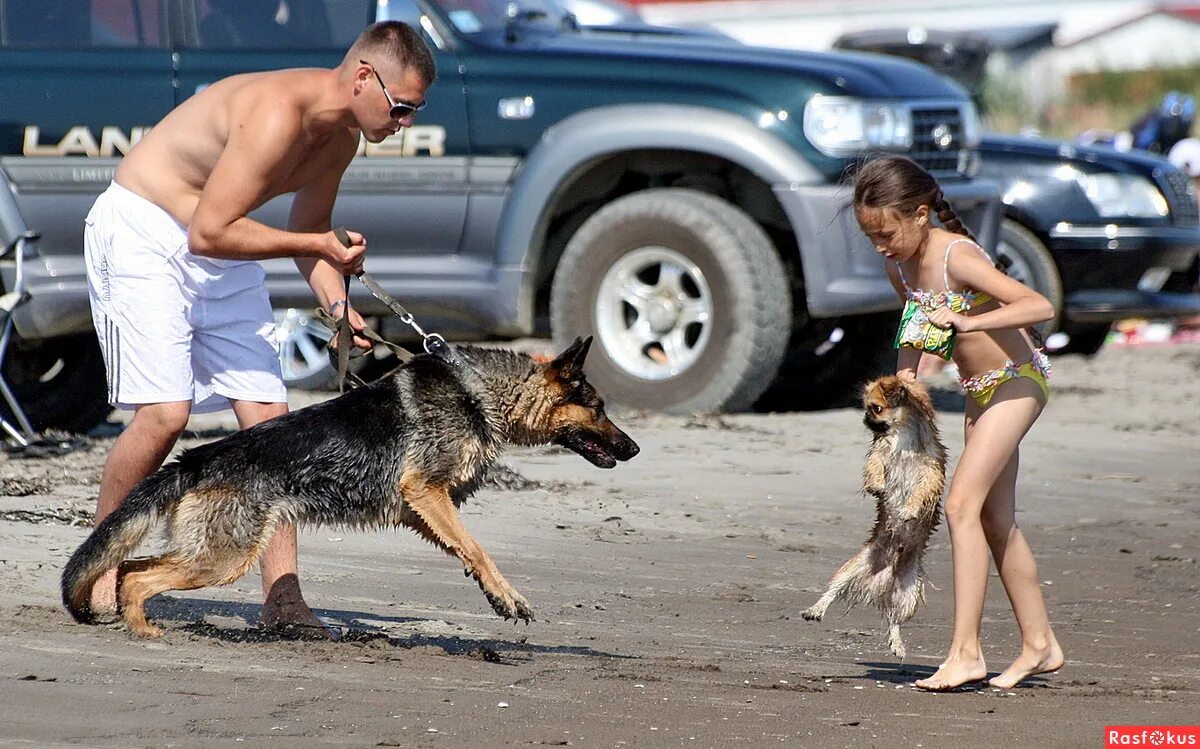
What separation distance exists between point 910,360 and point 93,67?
17.7 ft

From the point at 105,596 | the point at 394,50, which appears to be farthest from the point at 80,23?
the point at 105,596

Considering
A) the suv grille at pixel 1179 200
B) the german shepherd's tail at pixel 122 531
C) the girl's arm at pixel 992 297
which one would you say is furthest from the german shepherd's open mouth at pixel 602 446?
the suv grille at pixel 1179 200

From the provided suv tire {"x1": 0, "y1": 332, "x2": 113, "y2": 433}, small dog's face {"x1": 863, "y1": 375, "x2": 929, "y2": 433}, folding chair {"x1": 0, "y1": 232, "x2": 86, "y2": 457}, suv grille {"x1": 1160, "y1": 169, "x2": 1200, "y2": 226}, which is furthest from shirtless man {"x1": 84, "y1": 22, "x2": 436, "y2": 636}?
suv grille {"x1": 1160, "y1": 169, "x2": 1200, "y2": 226}

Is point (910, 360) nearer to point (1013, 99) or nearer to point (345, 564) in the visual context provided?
point (345, 564)

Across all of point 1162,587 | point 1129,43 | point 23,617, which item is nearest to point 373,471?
point 23,617

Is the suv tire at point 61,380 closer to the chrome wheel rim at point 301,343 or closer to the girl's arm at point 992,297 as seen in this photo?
the chrome wheel rim at point 301,343

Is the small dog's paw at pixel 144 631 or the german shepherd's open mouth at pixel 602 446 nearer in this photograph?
the small dog's paw at pixel 144 631

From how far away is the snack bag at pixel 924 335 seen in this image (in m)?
5.07

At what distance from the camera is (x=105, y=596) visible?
5512 millimetres

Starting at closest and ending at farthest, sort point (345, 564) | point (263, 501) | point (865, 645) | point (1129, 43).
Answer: point (263, 501), point (865, 645), point (345, 564), point (1129, 43)

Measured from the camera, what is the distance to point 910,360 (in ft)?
17.2

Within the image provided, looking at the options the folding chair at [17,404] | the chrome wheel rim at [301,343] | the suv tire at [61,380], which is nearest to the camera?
the folding chair at [17,404]

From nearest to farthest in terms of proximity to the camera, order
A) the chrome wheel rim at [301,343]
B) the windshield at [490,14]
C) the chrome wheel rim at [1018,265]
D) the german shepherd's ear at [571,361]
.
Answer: the german shepherd's ear at [571,361] → the windshield at [490,14] → the chrome wheel rim at [301,343] → the chrome wheel rim at [1018,265]

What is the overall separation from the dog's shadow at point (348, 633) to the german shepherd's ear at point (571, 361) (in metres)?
0.87
